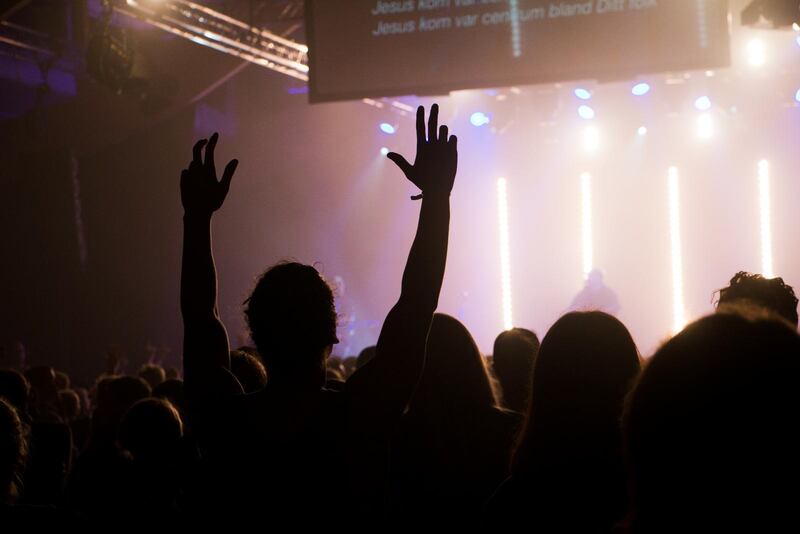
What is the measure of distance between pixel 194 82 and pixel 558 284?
349 inches

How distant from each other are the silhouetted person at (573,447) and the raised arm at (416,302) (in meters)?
0.36

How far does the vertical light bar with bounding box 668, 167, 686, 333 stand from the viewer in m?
16.3

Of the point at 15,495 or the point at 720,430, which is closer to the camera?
the point at 720,430

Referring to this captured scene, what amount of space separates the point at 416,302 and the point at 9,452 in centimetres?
112

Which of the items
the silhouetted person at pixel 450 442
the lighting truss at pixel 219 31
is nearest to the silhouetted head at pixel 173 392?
the silhouetted person at pixel 450 442

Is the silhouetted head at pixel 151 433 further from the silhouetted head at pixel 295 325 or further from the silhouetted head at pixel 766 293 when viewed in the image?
the silhouetted head at pixel 766 293

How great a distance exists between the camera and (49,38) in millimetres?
9664

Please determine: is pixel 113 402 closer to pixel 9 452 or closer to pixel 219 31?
pixel 9 452

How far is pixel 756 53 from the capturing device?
12984 millimetres

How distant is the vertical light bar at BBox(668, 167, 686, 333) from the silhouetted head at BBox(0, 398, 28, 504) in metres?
15.4

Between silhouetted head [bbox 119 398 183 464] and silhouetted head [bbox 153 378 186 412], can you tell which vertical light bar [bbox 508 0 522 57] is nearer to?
silhouetted head [bbox 153 378 186 412]

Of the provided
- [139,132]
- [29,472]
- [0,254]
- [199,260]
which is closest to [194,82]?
[139,132]

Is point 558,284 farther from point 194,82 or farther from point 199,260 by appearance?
point 199,260

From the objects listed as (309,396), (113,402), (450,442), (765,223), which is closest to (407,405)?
(309,396)
